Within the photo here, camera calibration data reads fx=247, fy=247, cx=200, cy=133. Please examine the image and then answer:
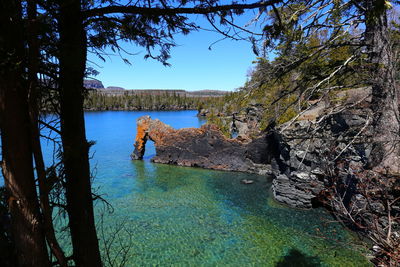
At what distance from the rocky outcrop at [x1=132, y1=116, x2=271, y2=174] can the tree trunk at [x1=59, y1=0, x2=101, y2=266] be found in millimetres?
15344

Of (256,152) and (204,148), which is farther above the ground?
(256,152)

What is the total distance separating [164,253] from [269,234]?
3848 millimetres

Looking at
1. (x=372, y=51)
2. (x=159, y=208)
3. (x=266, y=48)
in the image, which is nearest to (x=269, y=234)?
(x=159, y=208)

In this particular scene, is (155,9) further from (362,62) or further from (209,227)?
(209,227)

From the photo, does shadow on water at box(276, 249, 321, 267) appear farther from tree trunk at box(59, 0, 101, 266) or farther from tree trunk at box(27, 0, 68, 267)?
tree trunk at box(27, 0, 68, 267)

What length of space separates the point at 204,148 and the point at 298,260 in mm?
12310

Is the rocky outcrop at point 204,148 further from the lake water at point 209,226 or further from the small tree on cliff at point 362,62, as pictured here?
the small tree on cliff at point 362,62

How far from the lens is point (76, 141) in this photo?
100.0 inches

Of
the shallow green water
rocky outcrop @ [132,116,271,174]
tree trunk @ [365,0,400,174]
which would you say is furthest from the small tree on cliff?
rocky outcrop @ [132,116,271,174]

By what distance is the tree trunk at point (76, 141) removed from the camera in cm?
241

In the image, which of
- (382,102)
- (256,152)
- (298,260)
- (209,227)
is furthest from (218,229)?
(256,152)

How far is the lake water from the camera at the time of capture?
7.42 m

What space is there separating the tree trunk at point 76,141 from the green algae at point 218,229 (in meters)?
3.66

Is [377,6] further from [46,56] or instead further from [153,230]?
[153,230]
